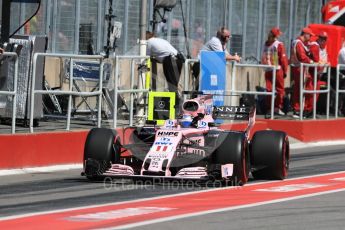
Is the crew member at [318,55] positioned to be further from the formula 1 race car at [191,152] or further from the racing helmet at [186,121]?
the racing helmet at [186,121]

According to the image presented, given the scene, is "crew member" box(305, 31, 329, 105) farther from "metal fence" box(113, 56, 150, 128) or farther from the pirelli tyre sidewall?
the pirelli tyre sidewall

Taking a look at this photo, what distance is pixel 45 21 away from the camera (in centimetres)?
1991

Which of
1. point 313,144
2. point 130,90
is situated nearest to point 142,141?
point 130,90

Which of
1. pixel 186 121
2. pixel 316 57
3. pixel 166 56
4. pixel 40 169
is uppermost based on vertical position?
pixel 316 57

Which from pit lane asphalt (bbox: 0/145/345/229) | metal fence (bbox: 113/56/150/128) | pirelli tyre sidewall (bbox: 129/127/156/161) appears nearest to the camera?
pit lane asphalt (bbox: 0/145/345/229)

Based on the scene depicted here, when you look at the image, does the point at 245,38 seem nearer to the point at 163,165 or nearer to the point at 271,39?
the point at 271,39

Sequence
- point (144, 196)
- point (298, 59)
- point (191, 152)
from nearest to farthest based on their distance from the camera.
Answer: point (144, 196), point (191, 152), point (298, 59)

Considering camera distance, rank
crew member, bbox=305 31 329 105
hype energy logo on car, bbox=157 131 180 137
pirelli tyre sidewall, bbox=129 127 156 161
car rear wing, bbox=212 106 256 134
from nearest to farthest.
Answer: hype energy logo on car, bbox=157 131 180 137
pirelli tyre sidewall, bbox=129 127 156 161
car rear wing, bbox=212 106 256 134
crew member, bbox=305 31 329 105

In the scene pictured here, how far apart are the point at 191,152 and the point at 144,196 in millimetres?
1321

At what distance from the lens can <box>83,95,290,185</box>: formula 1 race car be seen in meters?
12.1

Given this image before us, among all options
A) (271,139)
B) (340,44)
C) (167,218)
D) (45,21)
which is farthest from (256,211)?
(340,44)

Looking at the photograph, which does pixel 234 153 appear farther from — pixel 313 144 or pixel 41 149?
pixel 313 144

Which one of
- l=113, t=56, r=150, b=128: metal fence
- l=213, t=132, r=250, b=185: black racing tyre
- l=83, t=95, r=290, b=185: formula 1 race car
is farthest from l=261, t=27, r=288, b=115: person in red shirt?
l=213, t=132, r=250, b=185: black racing tyre

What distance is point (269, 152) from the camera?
13.0 meters
